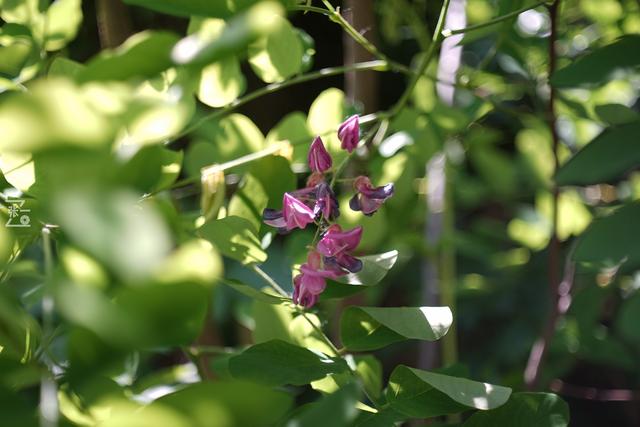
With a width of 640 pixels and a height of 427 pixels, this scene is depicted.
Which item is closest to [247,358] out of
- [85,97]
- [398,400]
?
[398,400]

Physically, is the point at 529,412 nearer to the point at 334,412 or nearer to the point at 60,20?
the point at 334,412

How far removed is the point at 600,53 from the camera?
0.56m

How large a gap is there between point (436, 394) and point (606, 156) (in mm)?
246

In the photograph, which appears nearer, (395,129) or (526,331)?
(395,129)

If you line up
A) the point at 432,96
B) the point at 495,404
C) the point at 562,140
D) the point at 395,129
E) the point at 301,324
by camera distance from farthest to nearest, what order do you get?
the point at 562,140, the point at 432,96, the point at 395,129, the point at 301,324, the point at 495,404

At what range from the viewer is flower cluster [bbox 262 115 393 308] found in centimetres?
45

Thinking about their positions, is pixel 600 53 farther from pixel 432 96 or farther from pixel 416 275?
pixel 416 275

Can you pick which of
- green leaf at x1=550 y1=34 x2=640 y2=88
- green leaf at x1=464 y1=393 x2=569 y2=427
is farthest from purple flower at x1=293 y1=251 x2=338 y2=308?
green leaf at x1=550 y1=34 x2=640 y2=88

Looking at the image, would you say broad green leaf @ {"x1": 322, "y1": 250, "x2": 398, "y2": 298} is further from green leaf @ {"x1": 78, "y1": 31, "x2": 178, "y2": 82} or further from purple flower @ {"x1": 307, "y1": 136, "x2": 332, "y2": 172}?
green leaf @ {"x1": 78, "y1": 31, "x2": 178, "y2": 82}

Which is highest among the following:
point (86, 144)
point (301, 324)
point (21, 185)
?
point (86, 144)

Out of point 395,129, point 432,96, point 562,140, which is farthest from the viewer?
point 562,140

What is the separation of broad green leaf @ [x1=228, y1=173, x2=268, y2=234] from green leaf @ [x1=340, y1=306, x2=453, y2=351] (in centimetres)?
9

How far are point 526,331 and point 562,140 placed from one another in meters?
0.33

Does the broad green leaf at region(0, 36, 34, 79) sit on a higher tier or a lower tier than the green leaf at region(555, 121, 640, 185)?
higher
